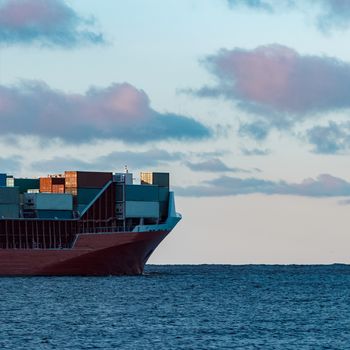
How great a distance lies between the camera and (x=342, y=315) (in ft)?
282

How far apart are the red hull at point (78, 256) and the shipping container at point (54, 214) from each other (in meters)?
3.40

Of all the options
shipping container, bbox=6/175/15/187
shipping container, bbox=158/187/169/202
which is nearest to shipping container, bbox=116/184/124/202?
shipping container, bbox=158/187/169/202

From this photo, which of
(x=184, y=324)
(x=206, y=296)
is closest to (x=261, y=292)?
(x=206, y=296)

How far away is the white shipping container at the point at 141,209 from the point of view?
133 m

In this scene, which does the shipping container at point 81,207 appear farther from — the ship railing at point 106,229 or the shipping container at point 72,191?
the ship railing at point 106,229

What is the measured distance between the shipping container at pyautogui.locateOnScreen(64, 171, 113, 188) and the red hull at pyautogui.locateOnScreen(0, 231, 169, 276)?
5864 mm

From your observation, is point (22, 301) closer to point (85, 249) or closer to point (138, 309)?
point (138, 309)

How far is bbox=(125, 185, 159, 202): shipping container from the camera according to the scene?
134 m

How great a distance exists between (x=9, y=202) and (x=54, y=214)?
5.08m

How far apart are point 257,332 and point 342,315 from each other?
14684 millimetres

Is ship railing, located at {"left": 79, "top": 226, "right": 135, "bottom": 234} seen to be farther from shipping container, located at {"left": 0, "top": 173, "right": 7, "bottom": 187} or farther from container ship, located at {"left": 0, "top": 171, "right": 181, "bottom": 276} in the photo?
shipping container, located at {"left": 0, "top": 173, "right": 7, "bottom": 187}

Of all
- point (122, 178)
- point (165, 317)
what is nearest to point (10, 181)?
point (122, 178)

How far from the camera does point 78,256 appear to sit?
5089 inches

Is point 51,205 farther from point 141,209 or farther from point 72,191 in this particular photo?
point 141,209
